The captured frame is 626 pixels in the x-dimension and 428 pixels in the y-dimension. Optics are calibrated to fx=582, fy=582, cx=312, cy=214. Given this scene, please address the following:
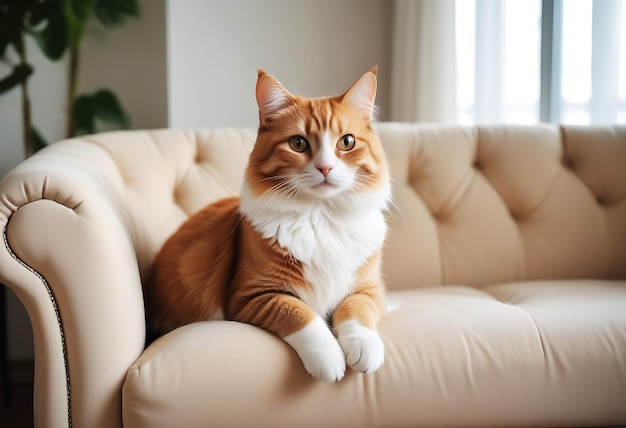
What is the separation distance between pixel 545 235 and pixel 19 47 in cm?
200

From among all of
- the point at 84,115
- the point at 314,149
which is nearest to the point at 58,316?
the point at 314,149

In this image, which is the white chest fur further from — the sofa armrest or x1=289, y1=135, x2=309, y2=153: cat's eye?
the sofa armrest

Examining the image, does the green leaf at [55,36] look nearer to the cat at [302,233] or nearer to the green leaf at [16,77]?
the green leaf at [16,77]

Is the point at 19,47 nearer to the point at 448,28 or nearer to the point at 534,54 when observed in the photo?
the point at 448,28

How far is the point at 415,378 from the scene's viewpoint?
1078 mm

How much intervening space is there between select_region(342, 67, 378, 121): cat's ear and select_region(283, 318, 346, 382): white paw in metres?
0.50

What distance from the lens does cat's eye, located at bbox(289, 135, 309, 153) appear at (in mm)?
1206

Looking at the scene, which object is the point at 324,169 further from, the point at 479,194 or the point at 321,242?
the point at 479,194

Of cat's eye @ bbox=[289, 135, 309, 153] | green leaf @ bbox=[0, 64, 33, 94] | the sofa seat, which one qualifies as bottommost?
the sofa seat

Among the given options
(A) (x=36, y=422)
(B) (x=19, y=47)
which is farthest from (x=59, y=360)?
(B) (x=19, y=47)

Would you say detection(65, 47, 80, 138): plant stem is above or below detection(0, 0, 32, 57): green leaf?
below

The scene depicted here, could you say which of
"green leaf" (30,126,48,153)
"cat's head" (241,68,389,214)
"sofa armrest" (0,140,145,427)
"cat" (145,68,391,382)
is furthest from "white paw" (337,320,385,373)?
"green leaf" (30,126,48,153)

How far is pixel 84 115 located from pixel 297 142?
4.56ft

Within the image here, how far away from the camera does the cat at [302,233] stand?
1.17m
